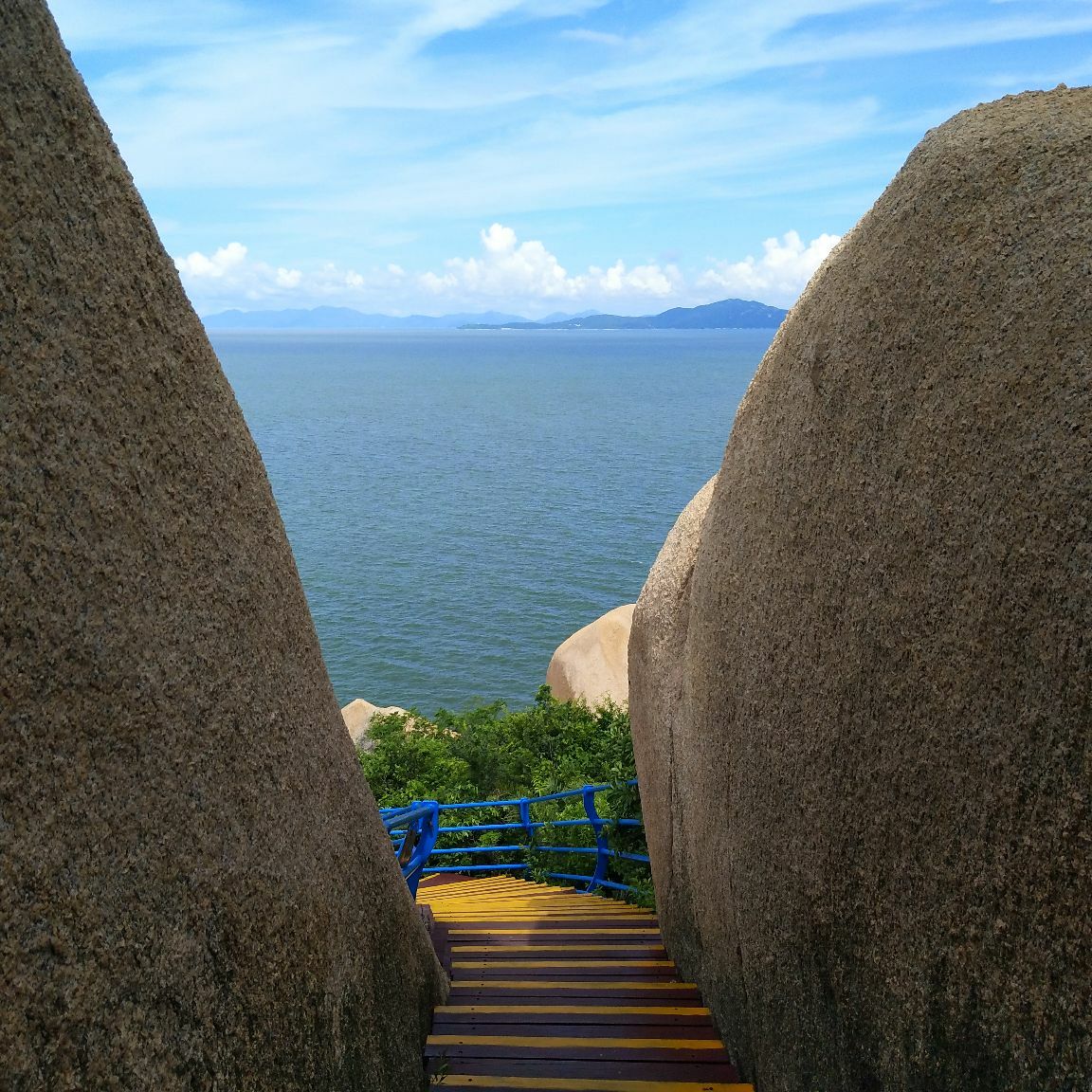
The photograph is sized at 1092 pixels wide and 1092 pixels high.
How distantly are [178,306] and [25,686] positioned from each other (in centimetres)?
111

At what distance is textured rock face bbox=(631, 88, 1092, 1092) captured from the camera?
2.21 m

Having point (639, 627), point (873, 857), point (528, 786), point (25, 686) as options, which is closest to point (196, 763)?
point (25, 686)

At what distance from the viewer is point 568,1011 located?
471 cm

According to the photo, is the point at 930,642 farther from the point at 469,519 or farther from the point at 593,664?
the point at 469,519

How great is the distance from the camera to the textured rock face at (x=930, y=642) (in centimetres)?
221

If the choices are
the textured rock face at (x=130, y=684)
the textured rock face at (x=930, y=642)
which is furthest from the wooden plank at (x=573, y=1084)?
the textured rock face at (x=130, y=684)

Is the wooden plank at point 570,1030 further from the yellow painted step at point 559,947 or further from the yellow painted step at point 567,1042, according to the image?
the yellow painted step at point 559,947

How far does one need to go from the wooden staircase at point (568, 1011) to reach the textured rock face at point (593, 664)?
12479 mm

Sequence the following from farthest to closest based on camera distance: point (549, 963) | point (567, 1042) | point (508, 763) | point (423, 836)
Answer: point (508, 763) → point (423, 836) → point (549, 963) → point (567, 1042)

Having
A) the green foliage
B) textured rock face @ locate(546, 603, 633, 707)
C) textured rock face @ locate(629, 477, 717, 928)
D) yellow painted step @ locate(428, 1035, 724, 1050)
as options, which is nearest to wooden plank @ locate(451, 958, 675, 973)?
textured rock face @ locate(629, 477, 717, 928)

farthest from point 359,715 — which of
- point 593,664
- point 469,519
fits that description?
point 469,519

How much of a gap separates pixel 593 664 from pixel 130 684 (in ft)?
58.4

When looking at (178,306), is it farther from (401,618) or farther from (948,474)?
(401,618)

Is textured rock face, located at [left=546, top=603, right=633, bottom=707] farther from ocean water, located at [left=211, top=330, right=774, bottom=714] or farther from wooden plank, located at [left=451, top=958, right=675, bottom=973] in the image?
wooden plank, located at [left=451, top=958, right=675, bottom=973]
